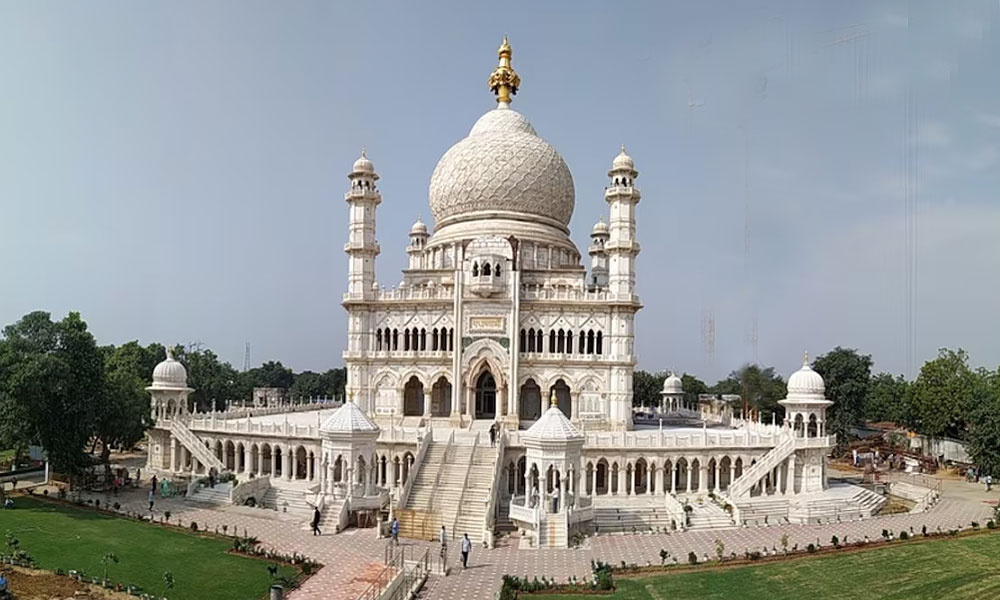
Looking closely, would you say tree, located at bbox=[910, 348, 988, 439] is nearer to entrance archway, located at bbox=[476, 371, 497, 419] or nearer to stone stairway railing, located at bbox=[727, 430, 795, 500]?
stone stairway railing, located at bbox=[727, 430, 795, 500]

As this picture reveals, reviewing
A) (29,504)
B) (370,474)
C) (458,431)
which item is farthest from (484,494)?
(29,504)

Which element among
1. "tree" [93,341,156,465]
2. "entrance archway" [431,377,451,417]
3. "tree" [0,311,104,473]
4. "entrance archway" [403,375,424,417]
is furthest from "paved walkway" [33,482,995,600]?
"entrance archway" [431,377,451,417]

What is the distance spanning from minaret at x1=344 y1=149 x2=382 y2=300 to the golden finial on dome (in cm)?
1328

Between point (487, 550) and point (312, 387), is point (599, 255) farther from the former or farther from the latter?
point (312, 387)

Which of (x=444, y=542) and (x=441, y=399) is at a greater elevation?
(x=441, y=399)

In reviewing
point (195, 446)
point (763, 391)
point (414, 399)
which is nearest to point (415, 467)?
point (414, 399)

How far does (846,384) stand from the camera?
61.2 meters

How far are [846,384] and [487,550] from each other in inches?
1730

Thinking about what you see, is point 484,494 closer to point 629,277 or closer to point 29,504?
point 629,277

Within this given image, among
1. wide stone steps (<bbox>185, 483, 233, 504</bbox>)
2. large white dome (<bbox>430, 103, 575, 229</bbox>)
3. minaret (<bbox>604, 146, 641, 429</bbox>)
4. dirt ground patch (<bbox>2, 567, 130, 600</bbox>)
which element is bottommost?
dirt ground patch (<bbox>2, 567, 130, 600</bbox>)

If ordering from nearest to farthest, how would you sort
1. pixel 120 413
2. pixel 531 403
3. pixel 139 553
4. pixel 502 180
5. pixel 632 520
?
pixel 139 553 → pixel 632 520 → pixel 120 413 → pixel 531 403 → pixel 502 180

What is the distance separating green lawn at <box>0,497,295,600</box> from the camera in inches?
888

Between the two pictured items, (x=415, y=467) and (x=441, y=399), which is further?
(x=441, y=399)

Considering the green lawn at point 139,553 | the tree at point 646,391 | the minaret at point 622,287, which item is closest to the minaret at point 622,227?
the minaret at point 622,287
